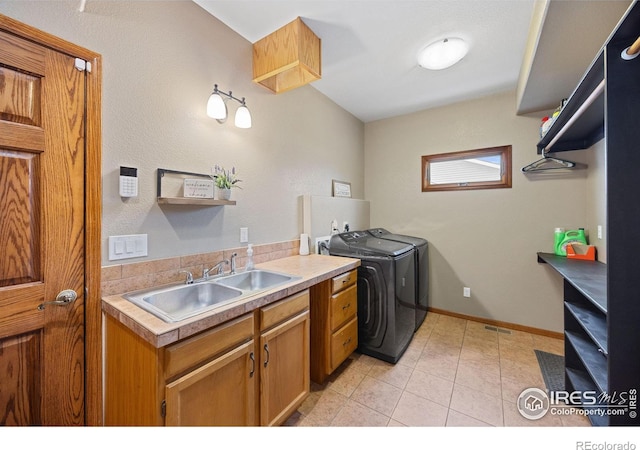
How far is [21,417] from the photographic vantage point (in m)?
1.08

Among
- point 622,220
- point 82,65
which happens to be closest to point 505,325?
point 622,220

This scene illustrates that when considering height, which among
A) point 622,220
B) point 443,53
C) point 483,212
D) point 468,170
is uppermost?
point 443,53

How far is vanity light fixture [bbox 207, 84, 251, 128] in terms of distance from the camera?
1.69 metres

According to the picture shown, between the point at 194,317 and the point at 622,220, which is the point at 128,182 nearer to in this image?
the point at 194,317

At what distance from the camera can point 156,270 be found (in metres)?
1.47

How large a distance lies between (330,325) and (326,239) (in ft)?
3.31

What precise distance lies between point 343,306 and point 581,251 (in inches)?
87.9

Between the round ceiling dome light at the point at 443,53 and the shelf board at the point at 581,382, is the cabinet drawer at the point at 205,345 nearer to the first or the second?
the shelf board at the point at 581,382

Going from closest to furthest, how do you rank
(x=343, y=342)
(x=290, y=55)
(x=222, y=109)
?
(x=222, y=109), (x=290, y=55), (x=343, y=342)

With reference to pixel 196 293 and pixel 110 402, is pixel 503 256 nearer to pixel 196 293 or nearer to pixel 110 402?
pixel 196 293

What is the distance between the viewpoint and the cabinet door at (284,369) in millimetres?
1352

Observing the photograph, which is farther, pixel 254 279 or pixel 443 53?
pixel 443 53

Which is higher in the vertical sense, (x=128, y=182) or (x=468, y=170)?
(x=468, y=170)
